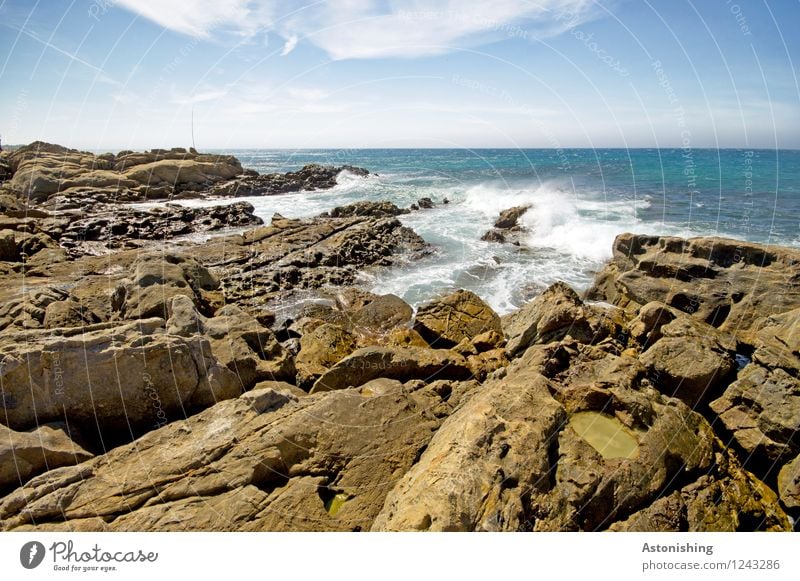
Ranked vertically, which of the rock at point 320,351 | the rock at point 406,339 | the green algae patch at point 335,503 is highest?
the green algae patch at point 335,503

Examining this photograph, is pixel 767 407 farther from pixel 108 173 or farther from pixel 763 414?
pixel 108 173

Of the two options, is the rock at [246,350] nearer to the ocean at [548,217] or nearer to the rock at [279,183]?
the ocean at [548,217]

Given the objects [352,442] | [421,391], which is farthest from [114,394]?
[421,391]

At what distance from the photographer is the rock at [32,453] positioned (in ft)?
13.8

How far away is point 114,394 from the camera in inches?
201

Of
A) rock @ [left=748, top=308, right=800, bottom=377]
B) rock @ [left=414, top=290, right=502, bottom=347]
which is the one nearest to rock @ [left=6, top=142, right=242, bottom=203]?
rock @ [left=414, top=290, right=502, bottom=347]

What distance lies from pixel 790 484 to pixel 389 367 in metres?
5.60

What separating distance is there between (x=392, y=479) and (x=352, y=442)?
62 cm

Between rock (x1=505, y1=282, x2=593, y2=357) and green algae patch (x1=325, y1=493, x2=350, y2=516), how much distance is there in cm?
535

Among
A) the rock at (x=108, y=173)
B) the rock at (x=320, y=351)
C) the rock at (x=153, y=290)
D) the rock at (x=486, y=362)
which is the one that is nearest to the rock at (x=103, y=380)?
the rock at (x=153, y=290)

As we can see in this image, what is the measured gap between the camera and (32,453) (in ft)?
14.2

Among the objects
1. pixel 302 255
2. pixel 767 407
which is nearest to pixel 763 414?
pixel 767 407

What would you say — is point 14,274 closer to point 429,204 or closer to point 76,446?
point 76,446

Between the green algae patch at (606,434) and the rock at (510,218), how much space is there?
21628mm
